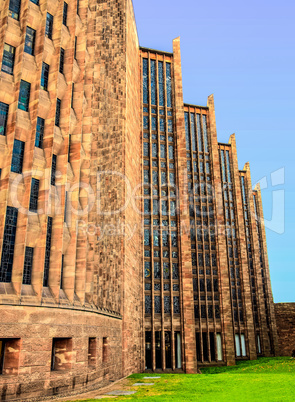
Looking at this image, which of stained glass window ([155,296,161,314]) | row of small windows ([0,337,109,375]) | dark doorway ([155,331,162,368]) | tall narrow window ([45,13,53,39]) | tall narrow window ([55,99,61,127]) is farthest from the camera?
stained glass window ([155,296,161,314])

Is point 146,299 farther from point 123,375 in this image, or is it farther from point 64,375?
point 64,375

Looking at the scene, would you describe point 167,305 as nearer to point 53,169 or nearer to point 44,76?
point 53,169

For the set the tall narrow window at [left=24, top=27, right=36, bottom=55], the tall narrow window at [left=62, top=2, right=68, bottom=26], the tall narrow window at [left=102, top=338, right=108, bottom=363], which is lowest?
the tall narrow window at [left=102, top=338, right=108, bottom=363]

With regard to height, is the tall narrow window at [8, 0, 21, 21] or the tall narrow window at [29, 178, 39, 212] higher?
the tall narrow window at [8, 0, 21, 21]

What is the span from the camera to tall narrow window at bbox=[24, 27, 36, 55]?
66.2 feet

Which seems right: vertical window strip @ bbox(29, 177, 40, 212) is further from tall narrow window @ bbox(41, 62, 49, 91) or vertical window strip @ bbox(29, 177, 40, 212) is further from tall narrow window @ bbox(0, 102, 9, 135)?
tall narrow window @ bbox(41, 62, 49, 91)

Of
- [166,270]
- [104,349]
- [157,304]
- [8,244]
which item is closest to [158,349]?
[157,304]

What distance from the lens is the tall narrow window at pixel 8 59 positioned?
19.0 meters

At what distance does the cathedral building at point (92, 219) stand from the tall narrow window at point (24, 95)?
0.28ft

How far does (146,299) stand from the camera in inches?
1673

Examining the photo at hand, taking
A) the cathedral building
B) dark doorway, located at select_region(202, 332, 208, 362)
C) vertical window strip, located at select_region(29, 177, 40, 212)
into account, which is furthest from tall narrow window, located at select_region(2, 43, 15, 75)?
dark doorway, located at select_region(202, 332, 208, 362)

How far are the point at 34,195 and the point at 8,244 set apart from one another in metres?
2.90

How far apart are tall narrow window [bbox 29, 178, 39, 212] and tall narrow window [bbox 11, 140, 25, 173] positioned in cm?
95

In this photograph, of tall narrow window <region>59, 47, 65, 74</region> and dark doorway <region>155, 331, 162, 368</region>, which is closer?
tall narrow window <region>59, 47, 65, 74</region>
